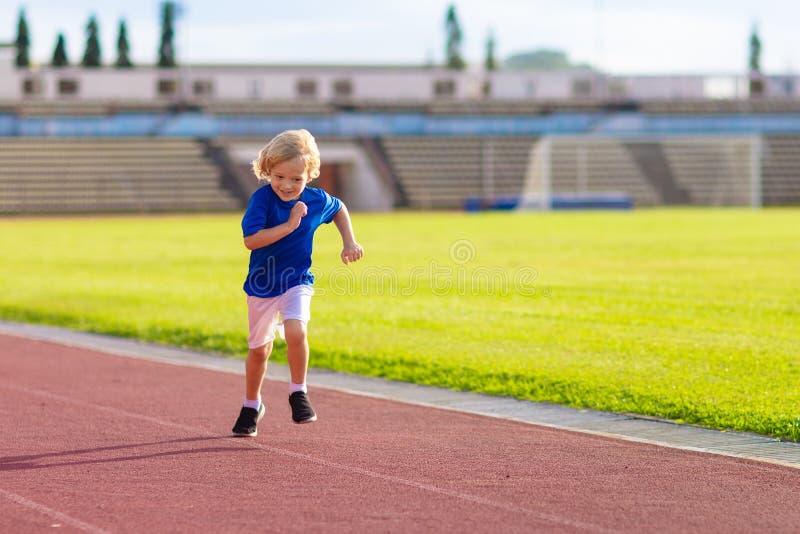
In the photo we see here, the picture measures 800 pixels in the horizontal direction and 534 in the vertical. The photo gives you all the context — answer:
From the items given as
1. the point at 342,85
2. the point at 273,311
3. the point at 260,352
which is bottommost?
the point at 260,352

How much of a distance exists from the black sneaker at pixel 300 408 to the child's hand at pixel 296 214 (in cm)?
123

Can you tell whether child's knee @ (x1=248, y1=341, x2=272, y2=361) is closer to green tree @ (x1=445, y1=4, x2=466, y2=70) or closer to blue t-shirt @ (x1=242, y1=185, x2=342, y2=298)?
blue t-shirt @ (x1=242, y1=185, x2=342, y2=298)

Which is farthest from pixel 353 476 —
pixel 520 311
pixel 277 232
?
pixel 520 311

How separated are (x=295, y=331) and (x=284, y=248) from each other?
54 centimetres

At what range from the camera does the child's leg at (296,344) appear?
7.91 metres

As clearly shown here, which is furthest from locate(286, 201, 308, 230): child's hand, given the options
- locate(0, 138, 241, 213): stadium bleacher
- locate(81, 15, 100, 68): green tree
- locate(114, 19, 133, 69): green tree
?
locate(114, 19, 133, 69): green tree

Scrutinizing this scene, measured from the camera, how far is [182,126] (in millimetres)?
72500

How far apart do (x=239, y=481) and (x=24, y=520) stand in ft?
4.00

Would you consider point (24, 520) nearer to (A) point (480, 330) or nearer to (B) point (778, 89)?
(A) point (480, 330)

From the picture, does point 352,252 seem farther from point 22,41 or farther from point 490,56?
point 490,56

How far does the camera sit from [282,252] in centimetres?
789

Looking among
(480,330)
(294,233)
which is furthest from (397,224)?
(294,233)

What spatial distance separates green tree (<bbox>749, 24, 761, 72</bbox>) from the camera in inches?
4286

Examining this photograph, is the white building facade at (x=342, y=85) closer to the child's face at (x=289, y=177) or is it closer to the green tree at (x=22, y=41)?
the green tree at (x=22, y=41)
